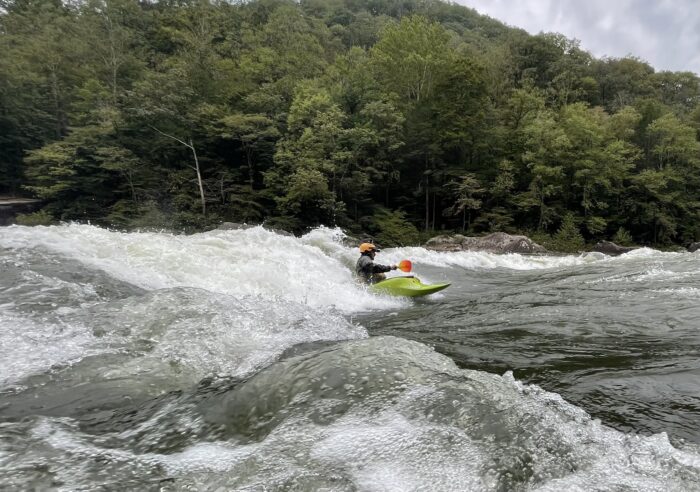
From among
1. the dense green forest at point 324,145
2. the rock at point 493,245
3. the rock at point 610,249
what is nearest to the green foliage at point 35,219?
the dense green forest at point 324,145

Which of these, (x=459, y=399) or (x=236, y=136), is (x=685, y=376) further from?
(x=236, y=136)

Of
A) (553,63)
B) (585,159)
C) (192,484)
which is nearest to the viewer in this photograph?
(192,484)

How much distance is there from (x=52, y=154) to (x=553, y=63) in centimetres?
3884

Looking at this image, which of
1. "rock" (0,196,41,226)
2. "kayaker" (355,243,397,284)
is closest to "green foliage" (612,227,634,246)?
"kayaker" (355,243,397,284)

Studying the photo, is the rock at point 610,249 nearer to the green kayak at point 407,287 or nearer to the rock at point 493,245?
the rock at point 493,245

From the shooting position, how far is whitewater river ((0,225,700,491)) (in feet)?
6.30

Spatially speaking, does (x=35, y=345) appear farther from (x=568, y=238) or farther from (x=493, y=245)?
(x=568, y=238)

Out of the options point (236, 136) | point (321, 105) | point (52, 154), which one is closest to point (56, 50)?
point (52, 154)

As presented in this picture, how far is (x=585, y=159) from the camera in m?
24.6

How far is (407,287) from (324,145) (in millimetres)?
15122

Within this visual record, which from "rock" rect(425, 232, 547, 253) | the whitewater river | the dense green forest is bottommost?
"rock" rect(425, 232, 547, 253)

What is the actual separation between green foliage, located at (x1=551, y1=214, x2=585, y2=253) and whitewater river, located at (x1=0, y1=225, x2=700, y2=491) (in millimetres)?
17443

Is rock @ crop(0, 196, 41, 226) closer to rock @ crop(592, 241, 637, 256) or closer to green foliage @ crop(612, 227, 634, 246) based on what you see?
rock @ crop(592, 241, 637, 256)

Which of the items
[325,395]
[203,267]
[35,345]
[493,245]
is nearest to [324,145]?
[493,245]
